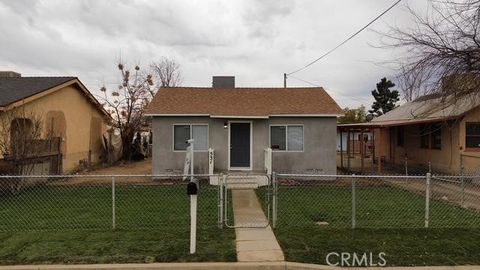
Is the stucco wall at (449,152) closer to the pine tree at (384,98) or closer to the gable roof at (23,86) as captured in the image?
the gable roof at (23,86)

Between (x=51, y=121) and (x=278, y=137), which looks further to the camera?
(x=51, y=121)

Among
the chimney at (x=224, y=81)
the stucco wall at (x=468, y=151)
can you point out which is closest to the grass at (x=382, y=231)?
the stucco wall at (x=468, y=151)

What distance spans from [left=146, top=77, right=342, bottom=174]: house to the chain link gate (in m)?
Result: 2.33

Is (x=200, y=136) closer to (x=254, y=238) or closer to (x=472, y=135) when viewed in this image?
(x=254, y=238)

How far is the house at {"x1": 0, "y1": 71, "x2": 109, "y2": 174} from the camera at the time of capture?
15.9m

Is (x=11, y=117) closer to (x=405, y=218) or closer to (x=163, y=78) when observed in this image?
(x=405, y=218)

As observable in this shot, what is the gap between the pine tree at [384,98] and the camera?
62.8 meters

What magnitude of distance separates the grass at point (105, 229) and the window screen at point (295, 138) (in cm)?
549

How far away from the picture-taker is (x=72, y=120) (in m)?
23.0

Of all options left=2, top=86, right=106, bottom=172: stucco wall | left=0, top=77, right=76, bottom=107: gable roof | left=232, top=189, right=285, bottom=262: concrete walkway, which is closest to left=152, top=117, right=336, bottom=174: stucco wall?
left=2, top=86, right=106, bottom=172: stucco wall

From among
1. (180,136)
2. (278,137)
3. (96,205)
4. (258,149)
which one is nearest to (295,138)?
(278,137)

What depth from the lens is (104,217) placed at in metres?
10.6

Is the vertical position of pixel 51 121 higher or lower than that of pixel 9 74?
lower

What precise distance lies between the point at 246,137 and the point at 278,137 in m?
1.35
